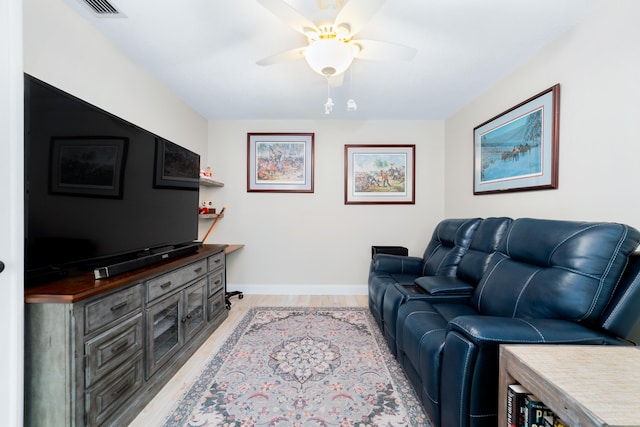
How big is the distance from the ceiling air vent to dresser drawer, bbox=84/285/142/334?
5.67ft

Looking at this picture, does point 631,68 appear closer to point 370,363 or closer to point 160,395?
point 370,363

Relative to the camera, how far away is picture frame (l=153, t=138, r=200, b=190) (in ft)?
6.35

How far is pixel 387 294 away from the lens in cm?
205

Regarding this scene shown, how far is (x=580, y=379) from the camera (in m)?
0.78

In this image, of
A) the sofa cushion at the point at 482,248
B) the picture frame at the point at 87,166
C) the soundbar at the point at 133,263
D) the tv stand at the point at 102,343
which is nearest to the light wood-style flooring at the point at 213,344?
the tv stand at the point at 102,343

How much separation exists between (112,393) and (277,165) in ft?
8.99

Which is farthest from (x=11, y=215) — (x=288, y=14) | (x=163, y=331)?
(x=288, y=14)

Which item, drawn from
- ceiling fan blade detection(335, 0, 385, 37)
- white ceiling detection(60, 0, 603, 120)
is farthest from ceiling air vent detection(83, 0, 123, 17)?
ceiling fan blade detection(335, 0, 385, 37)

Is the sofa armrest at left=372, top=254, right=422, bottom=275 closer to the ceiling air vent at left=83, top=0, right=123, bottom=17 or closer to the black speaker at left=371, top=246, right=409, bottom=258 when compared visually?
the black speaker at left=371, top=246, right=409, bottom=258

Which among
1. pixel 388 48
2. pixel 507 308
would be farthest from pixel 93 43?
pixel 507 308

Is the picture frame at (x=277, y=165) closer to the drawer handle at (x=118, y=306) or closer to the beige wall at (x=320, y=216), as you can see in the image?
the beige wall at (x=320, y=216)

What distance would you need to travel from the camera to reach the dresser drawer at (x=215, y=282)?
7.76ft

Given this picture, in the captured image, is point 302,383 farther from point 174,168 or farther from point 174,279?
point 174,168

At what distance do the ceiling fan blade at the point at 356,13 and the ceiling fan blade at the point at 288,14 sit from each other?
17 cm
